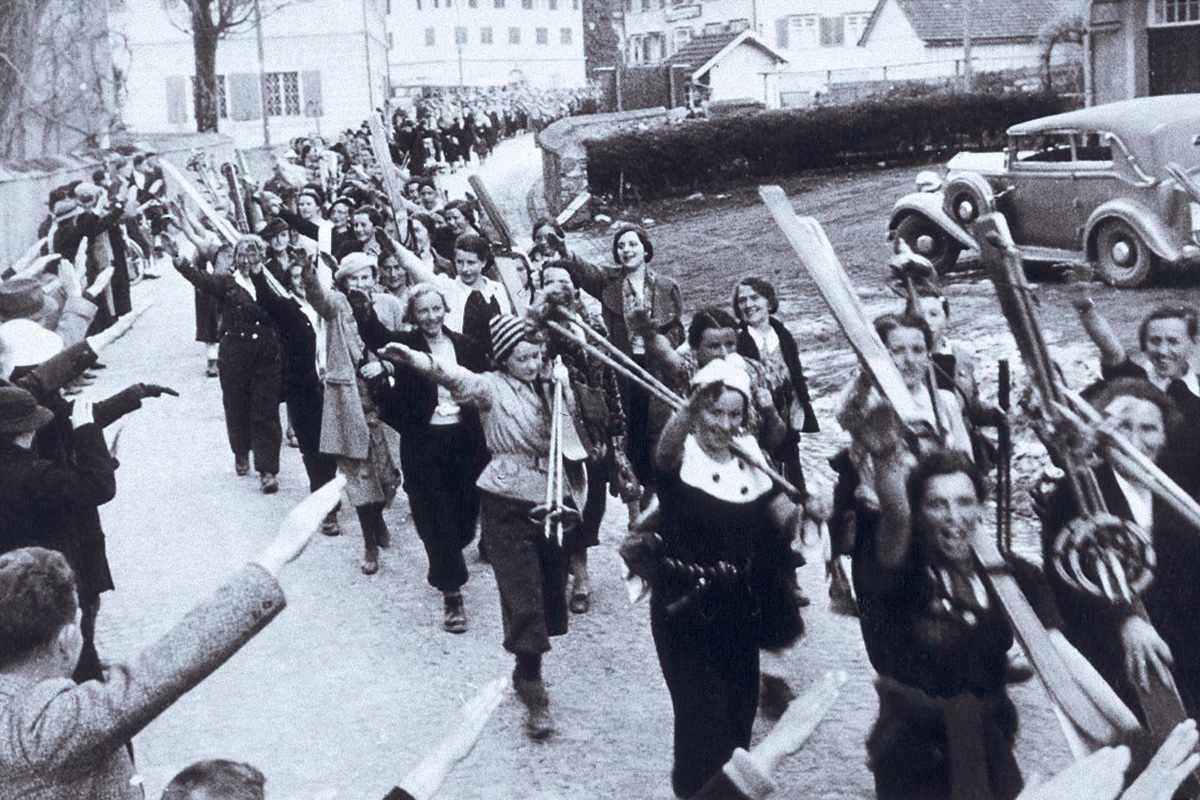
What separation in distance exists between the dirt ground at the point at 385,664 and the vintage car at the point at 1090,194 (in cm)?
317

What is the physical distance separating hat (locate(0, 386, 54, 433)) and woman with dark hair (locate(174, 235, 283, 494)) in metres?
5.23

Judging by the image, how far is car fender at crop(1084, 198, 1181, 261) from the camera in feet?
50.9

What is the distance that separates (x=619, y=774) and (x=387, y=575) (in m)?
3.10

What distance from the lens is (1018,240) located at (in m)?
17.8

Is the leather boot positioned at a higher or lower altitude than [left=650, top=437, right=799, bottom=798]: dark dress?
lower

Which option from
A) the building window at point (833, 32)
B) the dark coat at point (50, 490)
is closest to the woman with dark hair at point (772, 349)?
the dark coat at point (50, 490)

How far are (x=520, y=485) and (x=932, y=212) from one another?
12505 mm

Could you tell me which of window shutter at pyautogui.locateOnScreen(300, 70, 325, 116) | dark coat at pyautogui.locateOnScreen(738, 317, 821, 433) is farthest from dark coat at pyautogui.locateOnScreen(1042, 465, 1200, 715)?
window shutter at pyautogui.locateOnScreen(300, 70, 325, 116)

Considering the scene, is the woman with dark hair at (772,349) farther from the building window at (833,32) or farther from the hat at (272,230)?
the building window at (833,32)

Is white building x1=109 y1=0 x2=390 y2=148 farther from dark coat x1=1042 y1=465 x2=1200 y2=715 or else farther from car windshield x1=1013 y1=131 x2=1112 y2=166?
dark coat x1=1042 y1=465 x2=1200 y2=715

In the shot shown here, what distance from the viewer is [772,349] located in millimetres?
7934

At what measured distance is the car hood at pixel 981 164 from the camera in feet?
59.6

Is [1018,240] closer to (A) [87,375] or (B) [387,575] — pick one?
(A) [87,375]

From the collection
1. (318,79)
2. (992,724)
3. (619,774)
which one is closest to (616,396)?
(619,774)
